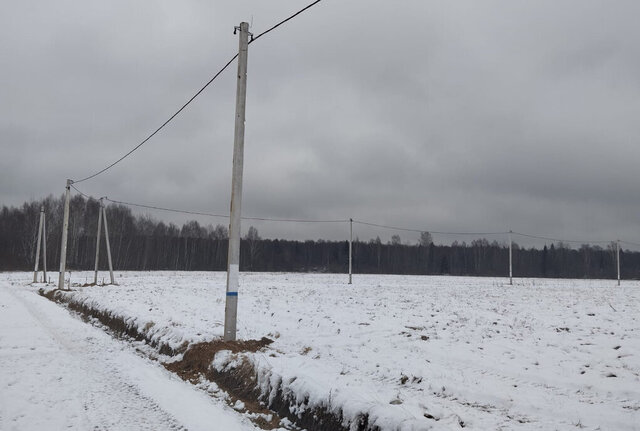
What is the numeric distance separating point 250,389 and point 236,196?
428cm

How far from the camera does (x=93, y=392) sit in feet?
22.8

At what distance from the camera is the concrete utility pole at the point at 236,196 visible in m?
9.66

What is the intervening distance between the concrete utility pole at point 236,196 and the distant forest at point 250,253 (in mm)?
77467

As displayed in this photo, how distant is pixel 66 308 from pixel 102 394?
15.7 m

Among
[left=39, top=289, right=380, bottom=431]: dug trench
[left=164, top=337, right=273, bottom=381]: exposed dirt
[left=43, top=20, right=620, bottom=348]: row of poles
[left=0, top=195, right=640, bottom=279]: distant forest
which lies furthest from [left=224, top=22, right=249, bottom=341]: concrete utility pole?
[left=0, top=195, right=640, bottom=279]: distant forest

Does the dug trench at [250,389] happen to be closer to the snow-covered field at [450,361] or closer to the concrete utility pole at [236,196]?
the snow-covered field at [450,361]

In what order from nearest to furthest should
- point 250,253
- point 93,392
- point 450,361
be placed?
point 93,392 < point 450,361 < point 250,253

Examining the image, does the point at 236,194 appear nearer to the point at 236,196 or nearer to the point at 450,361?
the point at 236,196

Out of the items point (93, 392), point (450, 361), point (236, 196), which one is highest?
point (236, 196)

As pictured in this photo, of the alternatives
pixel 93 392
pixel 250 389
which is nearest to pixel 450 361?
pixel 250 389

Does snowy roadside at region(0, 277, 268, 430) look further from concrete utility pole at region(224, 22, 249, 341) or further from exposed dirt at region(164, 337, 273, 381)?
concrete utility pole at region(224, 22, 249, 341)

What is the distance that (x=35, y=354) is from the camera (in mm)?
9609

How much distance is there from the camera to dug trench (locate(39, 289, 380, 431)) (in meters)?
5.68

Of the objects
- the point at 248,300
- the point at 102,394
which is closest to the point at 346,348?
the point at 102,394
